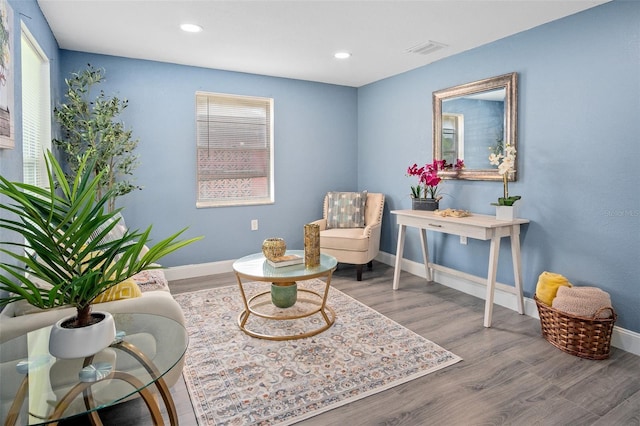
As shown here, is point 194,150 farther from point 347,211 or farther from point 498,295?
point 498,295

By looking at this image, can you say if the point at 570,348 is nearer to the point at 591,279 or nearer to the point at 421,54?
the point at 591,279

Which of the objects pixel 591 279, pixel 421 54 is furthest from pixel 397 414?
pixel 421 54

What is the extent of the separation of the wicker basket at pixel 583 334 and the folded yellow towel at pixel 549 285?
14 cm

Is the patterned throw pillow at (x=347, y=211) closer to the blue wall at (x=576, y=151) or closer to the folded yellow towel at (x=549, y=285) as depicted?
the blue wall at (x=576, y=151)

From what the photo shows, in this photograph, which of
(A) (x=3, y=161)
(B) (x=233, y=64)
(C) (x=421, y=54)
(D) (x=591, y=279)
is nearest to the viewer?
(A) (x=3, y=161)

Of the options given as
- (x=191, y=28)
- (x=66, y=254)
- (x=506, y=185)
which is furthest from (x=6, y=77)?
(x=506, y=185)

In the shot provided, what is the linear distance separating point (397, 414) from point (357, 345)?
721 millimetres

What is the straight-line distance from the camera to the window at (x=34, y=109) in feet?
8.09

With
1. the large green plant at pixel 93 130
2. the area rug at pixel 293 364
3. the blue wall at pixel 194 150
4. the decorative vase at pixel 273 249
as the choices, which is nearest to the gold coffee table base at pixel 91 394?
the area rug at pixel 293 364

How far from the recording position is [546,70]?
2.92 meters

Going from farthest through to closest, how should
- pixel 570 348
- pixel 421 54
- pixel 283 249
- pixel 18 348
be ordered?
pixel 421 54, pixel 283 249, pixel 570 348, pixel 18 348

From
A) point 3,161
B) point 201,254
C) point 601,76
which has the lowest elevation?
point 201,254

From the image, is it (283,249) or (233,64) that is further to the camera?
(233,64)

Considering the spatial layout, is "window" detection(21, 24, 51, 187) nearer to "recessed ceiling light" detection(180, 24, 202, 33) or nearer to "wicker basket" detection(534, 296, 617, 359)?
"recessed ceiling light" detection(180, 24, 202, 33)
